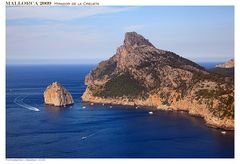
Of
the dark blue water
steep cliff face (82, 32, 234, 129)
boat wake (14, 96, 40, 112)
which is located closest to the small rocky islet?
steep cliff face (82, 32, 234, 129)

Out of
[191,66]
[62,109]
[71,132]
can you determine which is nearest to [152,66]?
[191,66]

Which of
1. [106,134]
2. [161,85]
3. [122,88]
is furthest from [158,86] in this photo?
[106,134]

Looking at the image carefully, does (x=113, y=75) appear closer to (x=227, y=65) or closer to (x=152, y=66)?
(x=152, y=66)

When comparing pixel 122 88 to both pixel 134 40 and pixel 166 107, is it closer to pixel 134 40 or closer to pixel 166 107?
pixel 166 107

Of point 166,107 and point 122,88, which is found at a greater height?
point 122,88

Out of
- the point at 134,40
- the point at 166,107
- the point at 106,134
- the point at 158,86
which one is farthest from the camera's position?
the point at 134,40

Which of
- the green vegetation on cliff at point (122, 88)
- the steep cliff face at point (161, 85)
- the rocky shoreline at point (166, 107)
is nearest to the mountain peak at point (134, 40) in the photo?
the steep cliff face at point (161, 85)
